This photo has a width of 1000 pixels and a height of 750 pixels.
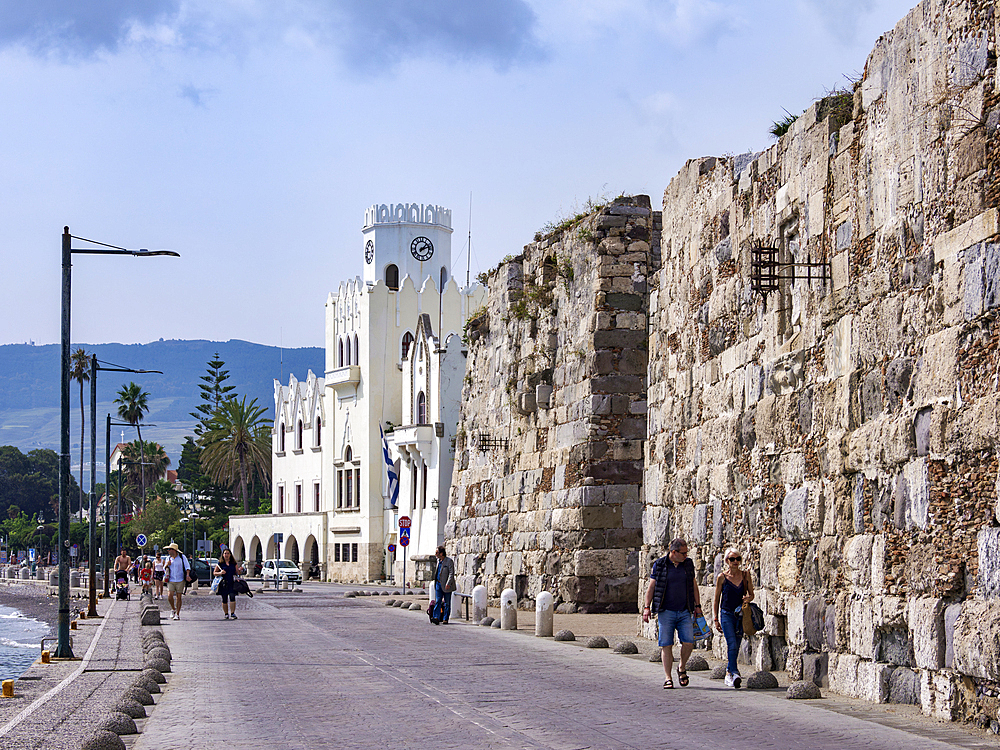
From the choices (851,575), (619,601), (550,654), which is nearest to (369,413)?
(619,601)

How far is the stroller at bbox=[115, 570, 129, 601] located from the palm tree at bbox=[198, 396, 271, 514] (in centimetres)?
4505

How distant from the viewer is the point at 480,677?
555 inches

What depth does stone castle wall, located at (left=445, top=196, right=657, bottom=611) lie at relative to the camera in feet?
80.2

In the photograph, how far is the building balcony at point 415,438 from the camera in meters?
53.4

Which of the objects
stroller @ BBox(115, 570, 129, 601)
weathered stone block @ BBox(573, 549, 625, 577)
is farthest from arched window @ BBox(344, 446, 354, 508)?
weathered stone block @ BBox(573, 549, 625, 577)

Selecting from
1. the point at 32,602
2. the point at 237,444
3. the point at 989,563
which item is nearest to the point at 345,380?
the point at 32,602

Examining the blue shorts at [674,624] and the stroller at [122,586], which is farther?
the stroller at [122,586]

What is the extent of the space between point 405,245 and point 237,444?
2882 centimetres

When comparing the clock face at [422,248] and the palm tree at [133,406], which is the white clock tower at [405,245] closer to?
the clock face at [422,248]

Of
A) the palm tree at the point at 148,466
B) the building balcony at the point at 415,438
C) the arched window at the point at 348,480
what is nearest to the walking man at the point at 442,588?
the building balcony at the point at 415,438

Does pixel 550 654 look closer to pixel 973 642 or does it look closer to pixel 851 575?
pixel 851 575

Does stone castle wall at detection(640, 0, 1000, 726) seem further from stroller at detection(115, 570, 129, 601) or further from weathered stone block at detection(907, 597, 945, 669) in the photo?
stroller at detection(115, 570, 129, 601)

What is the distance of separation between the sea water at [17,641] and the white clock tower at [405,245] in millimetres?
23192

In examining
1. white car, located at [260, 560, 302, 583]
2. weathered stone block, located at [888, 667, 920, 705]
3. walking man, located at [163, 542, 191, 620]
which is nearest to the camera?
weathered stone block, located at [888, 667, 920, 705]
